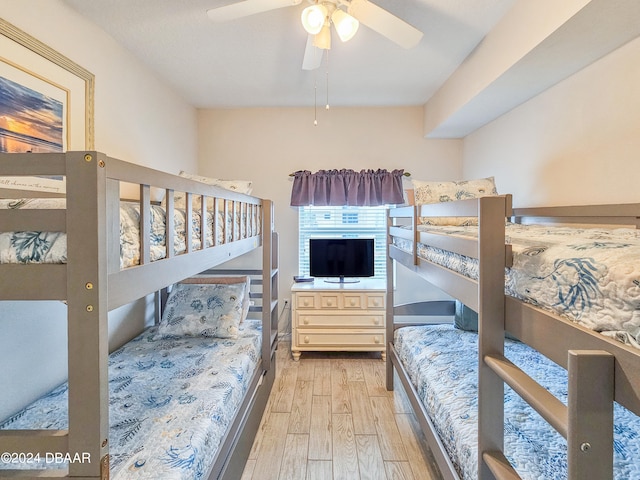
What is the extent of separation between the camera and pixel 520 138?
2477mm

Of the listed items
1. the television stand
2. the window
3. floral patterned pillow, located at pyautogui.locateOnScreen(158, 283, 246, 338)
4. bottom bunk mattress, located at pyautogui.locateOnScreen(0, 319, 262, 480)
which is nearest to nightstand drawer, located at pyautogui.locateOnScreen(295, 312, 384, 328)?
the television stand

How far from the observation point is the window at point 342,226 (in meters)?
3.52

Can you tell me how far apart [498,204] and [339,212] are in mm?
2647

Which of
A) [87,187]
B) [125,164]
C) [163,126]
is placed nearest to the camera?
[87,187]

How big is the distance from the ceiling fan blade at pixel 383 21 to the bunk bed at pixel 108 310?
1.07 meters

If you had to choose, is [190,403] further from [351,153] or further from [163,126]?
[351,153]

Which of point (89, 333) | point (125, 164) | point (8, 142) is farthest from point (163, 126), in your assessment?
point (89, 333)

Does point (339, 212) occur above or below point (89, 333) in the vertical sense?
above

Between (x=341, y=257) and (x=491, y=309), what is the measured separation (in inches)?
94.7

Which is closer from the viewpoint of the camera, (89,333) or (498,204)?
(89,333)

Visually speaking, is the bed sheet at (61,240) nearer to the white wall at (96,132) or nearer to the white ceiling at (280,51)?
the white wall at (96,132)

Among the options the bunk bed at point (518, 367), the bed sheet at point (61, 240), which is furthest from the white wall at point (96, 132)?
the bunk bed at point (518, 367)

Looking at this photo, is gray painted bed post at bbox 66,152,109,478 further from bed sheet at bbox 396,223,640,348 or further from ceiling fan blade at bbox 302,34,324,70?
ceiling fan blade at bbox 302,34,324,70

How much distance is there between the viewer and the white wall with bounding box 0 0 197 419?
1488 mm
